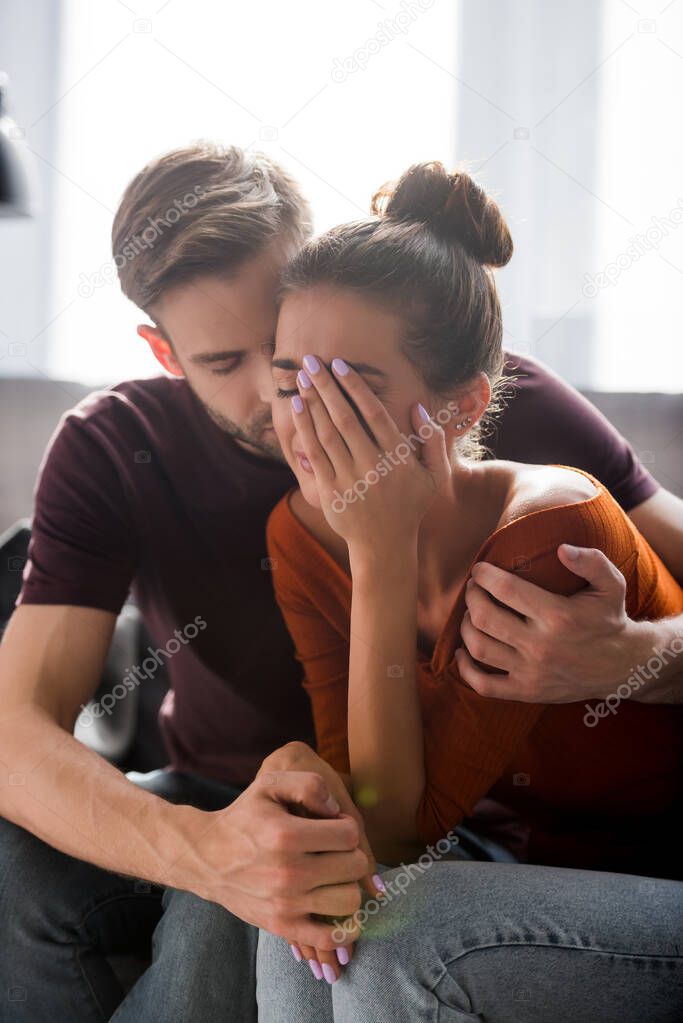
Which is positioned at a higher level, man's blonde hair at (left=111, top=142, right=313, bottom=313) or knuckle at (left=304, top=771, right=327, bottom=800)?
man's blonde hair at (left=111, top=142, right=313, bottom=313)

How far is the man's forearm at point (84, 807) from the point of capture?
700mm

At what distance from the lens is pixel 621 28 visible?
4.46 feet

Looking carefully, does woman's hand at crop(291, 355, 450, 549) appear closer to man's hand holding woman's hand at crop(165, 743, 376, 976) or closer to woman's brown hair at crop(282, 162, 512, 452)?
woman's brown hair at crop(282, 162, 512, 452)

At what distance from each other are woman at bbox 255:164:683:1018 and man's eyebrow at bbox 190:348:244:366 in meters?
0.08

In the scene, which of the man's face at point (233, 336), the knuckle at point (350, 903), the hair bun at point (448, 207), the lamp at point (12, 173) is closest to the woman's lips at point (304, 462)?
the man's face at point (233, 336)

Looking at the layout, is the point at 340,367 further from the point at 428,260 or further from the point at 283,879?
the point at 283,879

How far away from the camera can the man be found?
66cm

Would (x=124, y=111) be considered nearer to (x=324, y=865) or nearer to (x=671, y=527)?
(x=671, y=527)

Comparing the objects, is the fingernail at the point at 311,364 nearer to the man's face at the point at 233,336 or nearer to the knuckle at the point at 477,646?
the man's face at the point at 233,336

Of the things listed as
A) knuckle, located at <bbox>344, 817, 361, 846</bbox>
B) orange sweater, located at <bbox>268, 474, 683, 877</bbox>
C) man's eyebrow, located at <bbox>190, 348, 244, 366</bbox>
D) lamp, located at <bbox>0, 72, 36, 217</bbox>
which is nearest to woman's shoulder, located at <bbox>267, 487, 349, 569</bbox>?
orange sweater, located at <bbox>268, 474, 683, 877</bbox>

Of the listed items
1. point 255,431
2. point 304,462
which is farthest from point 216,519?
point 304,462

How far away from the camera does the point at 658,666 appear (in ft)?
2.28

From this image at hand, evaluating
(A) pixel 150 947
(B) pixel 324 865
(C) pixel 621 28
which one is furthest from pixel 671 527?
(C) pixel 621 28

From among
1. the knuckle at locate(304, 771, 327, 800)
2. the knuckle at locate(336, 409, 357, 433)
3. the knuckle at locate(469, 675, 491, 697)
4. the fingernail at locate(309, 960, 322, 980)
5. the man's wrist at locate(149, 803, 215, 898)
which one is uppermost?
the knuckle at locate(336, 409, 357, 433)
